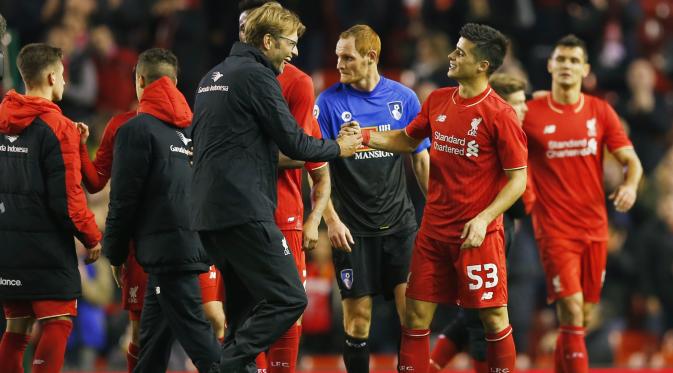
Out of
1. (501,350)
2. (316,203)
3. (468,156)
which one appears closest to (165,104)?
(316,203)

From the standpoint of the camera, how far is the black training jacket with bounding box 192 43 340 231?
7.07 metres

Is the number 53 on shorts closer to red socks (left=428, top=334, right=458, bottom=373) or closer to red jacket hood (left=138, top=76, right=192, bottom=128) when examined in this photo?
red socks (left=428, top=334, right=458, bottom=373)

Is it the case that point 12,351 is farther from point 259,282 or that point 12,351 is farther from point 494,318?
point 494,318

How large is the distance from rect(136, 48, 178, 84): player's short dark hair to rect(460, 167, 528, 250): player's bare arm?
2189 millimetres

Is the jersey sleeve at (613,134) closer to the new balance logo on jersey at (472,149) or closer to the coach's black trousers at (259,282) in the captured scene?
the new balance logo on jersey at (472,149)

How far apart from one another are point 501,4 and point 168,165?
8.32 metres

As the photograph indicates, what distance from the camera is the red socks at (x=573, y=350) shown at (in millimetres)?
9188

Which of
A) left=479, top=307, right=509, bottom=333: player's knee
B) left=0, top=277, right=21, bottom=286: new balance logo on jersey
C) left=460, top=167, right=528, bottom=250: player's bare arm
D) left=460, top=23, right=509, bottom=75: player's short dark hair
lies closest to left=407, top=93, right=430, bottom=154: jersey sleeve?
left=460, top=23, right=509, bottom=75: player's short dark hair

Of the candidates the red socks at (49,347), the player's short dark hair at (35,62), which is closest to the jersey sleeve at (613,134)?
the player's short dark hair at (35,62)

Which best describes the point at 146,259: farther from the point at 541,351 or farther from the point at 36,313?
the point at 541,351

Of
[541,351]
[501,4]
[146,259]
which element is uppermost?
[501,4]

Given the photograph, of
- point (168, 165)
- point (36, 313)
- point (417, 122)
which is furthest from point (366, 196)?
point (36, 313)

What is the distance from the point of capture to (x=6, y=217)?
792 centimetres

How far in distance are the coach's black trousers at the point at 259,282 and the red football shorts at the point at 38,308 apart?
1331 mm
